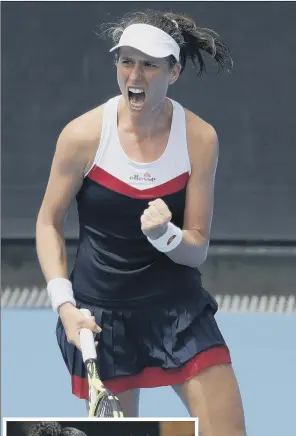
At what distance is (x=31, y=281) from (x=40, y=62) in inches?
49.7

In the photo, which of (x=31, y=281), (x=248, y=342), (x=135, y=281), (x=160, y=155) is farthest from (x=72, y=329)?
(x=31, y=281)

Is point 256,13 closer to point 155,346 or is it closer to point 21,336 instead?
point 21,336

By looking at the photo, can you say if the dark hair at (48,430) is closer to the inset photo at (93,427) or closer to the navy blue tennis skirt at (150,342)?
the inset photo at (93,427)

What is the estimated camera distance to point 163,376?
433 cm

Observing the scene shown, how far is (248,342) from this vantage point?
7.13 meters

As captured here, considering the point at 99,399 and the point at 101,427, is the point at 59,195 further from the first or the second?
the point at 101,427

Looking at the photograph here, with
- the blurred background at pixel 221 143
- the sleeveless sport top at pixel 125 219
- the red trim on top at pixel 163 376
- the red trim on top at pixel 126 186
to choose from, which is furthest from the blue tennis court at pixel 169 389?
the red trim on top at pixel 126 186

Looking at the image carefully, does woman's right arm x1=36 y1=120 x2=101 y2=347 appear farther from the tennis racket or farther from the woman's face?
the woman's face

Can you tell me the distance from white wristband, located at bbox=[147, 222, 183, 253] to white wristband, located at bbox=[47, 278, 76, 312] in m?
0.32

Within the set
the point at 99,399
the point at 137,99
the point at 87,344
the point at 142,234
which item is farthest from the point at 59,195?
the point at 99,399

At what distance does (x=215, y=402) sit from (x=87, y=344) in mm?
477

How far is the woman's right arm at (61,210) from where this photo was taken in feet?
13.8

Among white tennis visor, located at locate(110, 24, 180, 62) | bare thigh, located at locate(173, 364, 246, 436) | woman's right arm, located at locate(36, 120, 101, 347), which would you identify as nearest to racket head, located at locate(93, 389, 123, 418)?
woman's right arm, located at locate(36, 120, 101, 347)

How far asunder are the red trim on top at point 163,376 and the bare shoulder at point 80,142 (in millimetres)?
687
